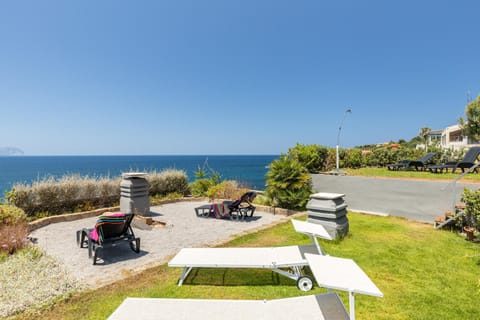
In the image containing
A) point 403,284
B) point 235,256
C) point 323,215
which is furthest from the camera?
point 323,215

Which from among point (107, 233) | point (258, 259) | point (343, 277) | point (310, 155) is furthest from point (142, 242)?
point (310, 155)

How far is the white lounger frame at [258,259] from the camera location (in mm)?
3252

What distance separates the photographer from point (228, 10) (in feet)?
45.8

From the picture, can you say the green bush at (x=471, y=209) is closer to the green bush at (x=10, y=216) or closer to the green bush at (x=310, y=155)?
the green bush at (x=310, y=155)

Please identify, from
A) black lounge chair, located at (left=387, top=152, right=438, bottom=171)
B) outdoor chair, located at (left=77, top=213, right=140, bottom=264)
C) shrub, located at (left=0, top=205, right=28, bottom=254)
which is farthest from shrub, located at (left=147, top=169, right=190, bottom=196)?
black lounge chair, located at (left=387, top=152, right=438, bottom=171)

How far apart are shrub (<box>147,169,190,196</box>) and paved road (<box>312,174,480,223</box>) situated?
714 cm

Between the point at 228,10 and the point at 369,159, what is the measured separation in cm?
1827

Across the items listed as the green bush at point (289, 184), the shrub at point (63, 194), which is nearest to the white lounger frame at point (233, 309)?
the green bush at point (289, 184)

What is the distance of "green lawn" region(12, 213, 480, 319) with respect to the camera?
2711 millimetres

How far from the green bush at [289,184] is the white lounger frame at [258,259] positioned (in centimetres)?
423

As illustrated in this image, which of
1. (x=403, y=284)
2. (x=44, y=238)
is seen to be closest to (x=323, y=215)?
(x=403, y=284)

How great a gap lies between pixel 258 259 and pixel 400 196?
28.6 ft

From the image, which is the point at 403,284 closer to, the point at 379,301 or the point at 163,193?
the point at 379,301

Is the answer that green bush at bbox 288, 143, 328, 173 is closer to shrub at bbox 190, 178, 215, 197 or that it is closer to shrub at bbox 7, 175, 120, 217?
shrub at bbox 190, 178, 215, 197
